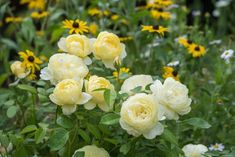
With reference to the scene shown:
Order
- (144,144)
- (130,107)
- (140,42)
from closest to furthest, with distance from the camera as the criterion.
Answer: (130,107) < (144,144) < (140,42)

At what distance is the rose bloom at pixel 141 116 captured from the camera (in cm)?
138

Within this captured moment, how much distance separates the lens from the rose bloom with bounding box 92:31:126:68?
5.19ft

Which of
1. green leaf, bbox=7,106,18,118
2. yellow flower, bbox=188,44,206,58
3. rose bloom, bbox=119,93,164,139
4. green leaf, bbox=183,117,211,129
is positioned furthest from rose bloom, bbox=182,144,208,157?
yellow flower, bbox=188,44,206,58

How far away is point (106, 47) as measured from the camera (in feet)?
5.20

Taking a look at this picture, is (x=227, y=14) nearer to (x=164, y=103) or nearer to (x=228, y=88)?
(x=228, y=88)

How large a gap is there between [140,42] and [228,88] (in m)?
0.62

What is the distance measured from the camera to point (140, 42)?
8.95 feet

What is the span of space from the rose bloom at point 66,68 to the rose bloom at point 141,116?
0.59 ft

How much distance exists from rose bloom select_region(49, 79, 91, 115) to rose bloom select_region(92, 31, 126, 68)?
0.52ft

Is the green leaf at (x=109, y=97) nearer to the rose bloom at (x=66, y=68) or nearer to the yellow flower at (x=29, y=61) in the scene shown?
the rose bloom at (x=66, y=68)

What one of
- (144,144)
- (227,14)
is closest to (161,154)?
(144,144)

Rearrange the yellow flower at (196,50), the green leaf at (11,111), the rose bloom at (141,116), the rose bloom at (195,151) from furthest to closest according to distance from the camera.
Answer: the yellow flower at (196,50) < the green leaf at (11,111) < the rose bloom at (195,151) < the rose bloom at (141,116)

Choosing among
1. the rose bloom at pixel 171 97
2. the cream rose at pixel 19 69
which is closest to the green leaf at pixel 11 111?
the cream rose at pixel 19 69

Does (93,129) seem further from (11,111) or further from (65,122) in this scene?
(11,111)
